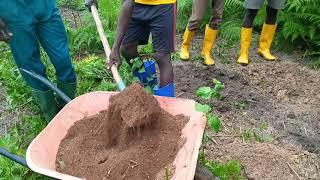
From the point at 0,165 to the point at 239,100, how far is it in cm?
239

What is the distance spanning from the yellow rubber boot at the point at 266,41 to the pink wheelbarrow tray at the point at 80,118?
288 centimetres

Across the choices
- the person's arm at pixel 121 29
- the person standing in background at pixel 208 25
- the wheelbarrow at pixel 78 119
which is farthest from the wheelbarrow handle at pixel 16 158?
the person standing in background at pixel 208 25

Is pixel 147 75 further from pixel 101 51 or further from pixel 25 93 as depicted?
pixel 101 51

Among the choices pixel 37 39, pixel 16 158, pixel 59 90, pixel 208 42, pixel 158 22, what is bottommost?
pixel 208 42

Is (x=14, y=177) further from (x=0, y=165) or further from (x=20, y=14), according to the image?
(x=20, y=14)

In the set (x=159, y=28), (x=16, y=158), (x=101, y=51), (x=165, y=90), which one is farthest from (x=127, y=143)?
(x=101, y=51)

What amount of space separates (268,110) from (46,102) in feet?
7.14

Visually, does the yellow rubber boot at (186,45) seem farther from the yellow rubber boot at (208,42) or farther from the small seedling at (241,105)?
the small seedling at (241,105)

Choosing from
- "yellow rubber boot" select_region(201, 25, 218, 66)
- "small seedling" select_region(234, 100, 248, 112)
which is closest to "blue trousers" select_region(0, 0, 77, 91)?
"small seedling" select_region(234, 100, 248, 112)

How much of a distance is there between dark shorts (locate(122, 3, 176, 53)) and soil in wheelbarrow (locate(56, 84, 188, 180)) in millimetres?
1017

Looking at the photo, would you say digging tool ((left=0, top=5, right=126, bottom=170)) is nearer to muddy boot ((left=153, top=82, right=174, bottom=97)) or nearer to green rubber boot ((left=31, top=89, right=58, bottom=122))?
green rubber boot ((left=31, top=89, right=58, bottom=122))

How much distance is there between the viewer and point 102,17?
6156 mm

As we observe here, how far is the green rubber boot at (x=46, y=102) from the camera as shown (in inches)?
150

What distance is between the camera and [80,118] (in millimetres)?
3021
